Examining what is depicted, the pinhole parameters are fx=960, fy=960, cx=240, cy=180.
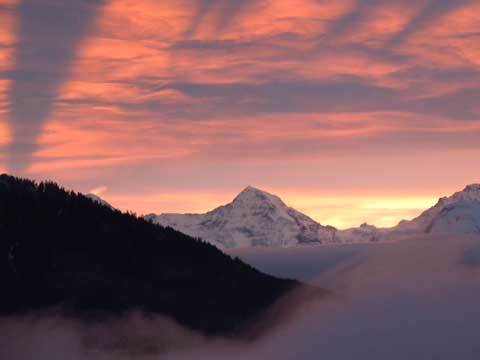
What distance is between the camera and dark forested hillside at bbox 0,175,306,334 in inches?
Result: 1727

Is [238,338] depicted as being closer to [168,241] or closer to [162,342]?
[162,342]

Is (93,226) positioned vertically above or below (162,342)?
above

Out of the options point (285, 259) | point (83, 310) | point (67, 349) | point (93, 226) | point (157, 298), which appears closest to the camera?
point (67, 349)

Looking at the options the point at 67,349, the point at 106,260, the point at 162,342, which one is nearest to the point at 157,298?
the point at 106,260

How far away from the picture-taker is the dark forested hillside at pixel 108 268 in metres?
43.9

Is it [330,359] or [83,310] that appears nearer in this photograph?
[330,359]

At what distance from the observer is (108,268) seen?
4759cm

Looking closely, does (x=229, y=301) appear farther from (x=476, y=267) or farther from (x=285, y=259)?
(x=476, y=267)

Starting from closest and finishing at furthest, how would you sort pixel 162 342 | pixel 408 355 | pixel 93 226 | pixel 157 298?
pixel 408 355 < pixel 162 342 < pixel 157 298 < pixel 93 226

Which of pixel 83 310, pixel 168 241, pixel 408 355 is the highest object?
pixel 168 241

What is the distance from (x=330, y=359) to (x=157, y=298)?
A: 14.0 meters

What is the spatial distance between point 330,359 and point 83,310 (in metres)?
13.2

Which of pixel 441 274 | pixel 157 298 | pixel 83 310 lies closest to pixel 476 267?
pixel 441 274

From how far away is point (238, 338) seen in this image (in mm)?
43969
